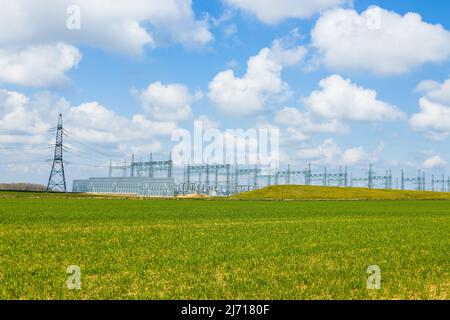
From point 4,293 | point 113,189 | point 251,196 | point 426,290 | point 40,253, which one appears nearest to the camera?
point 4,293

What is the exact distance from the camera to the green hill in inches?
4427

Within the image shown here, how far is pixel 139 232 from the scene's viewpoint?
1035 inches

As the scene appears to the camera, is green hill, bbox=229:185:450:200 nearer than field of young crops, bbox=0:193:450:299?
No

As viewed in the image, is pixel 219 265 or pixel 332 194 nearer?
pixel 219 265

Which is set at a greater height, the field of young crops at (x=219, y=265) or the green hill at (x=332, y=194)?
the field of young crops at (x=219, y=265)

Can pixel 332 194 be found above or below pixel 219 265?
below

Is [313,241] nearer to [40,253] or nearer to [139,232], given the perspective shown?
[139,232]

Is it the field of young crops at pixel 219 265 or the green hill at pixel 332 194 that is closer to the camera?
the field of young crops at pixel 219 265

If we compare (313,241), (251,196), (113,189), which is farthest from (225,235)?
(113,189)

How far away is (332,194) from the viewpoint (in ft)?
379

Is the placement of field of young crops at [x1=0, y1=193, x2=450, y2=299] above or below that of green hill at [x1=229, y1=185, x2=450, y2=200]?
above

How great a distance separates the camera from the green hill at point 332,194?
369ft

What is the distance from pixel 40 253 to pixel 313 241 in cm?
1261

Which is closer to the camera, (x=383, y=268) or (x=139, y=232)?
(x=383, y=268)
